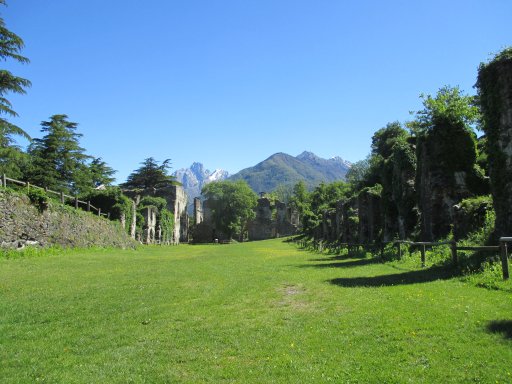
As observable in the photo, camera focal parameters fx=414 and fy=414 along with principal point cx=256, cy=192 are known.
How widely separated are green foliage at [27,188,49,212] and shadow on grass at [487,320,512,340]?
26.3m

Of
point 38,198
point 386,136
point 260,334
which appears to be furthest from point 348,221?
point 386,136

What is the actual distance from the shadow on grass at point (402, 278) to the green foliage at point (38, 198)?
20.7 m

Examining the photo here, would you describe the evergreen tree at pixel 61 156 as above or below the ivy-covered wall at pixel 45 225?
above

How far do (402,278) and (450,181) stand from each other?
9218 mm

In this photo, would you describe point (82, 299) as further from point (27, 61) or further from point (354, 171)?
point (354, 171)

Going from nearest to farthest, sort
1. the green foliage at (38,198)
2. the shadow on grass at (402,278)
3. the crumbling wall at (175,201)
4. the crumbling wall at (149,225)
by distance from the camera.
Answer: the shadow on grass at (402,278)
the green foliage at (38,198)
the crumbling wall at (149,225)
the crumbling wall at (175,201)

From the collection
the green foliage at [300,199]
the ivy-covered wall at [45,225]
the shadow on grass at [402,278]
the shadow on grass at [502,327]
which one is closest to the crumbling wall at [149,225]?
the ivy-covered wall at [45,225]

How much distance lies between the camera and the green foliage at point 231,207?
8962cm

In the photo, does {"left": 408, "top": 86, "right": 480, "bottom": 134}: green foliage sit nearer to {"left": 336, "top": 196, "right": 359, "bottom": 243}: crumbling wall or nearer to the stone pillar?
{"left": 336, "top": 196, "right": 359, "bottom": 243}: crumbling wall

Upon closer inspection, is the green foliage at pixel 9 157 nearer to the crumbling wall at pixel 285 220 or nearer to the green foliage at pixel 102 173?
the green foliage at pixel 102 173

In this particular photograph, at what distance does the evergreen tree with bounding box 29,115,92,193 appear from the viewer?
4450cm

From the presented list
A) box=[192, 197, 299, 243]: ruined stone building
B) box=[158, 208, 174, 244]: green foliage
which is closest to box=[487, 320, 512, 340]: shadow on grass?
box=[158, 208, 174, 244]: green foliage

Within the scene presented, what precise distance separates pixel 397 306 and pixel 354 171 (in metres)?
100

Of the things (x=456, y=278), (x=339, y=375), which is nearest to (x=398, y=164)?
(x=456, y=278)
